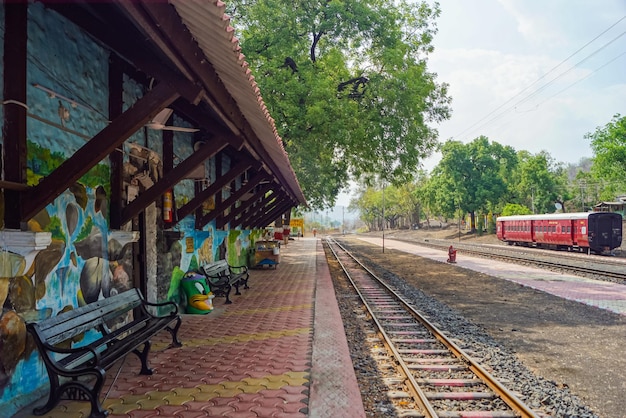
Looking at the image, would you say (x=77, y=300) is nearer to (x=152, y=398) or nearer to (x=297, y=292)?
(x=152, y=398)

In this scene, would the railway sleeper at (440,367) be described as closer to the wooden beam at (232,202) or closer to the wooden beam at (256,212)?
the wooden beam at (232,202)

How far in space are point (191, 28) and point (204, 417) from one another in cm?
338

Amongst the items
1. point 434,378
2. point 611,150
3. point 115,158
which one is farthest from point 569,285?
point 611,150

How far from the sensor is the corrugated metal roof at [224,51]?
107 inches

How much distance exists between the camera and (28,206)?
356 centimetres

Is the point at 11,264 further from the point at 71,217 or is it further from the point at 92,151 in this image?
the point at 92,151

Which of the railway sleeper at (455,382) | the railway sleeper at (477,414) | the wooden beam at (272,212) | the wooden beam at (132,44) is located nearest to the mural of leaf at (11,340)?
the wooden beam at (132,44)

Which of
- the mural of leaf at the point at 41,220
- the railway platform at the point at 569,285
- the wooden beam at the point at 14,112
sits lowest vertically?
the railway platform at the point at 569,285

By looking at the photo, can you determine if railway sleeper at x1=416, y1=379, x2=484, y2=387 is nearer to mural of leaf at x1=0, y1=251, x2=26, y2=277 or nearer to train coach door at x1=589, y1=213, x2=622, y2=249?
mural of leaf at x1=0, y1=251, x2=26, y2=277

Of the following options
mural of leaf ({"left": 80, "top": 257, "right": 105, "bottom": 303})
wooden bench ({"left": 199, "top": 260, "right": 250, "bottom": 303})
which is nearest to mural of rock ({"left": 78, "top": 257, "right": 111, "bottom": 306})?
mural of leaf ({"left": 80, "top": 257, "right": 105, "bottom": 303})

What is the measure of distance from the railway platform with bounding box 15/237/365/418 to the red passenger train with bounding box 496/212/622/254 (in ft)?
77.2

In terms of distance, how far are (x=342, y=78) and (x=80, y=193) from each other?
14354 millimetres

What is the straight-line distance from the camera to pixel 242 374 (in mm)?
4922

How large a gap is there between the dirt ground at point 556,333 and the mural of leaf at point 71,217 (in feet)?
20.0
